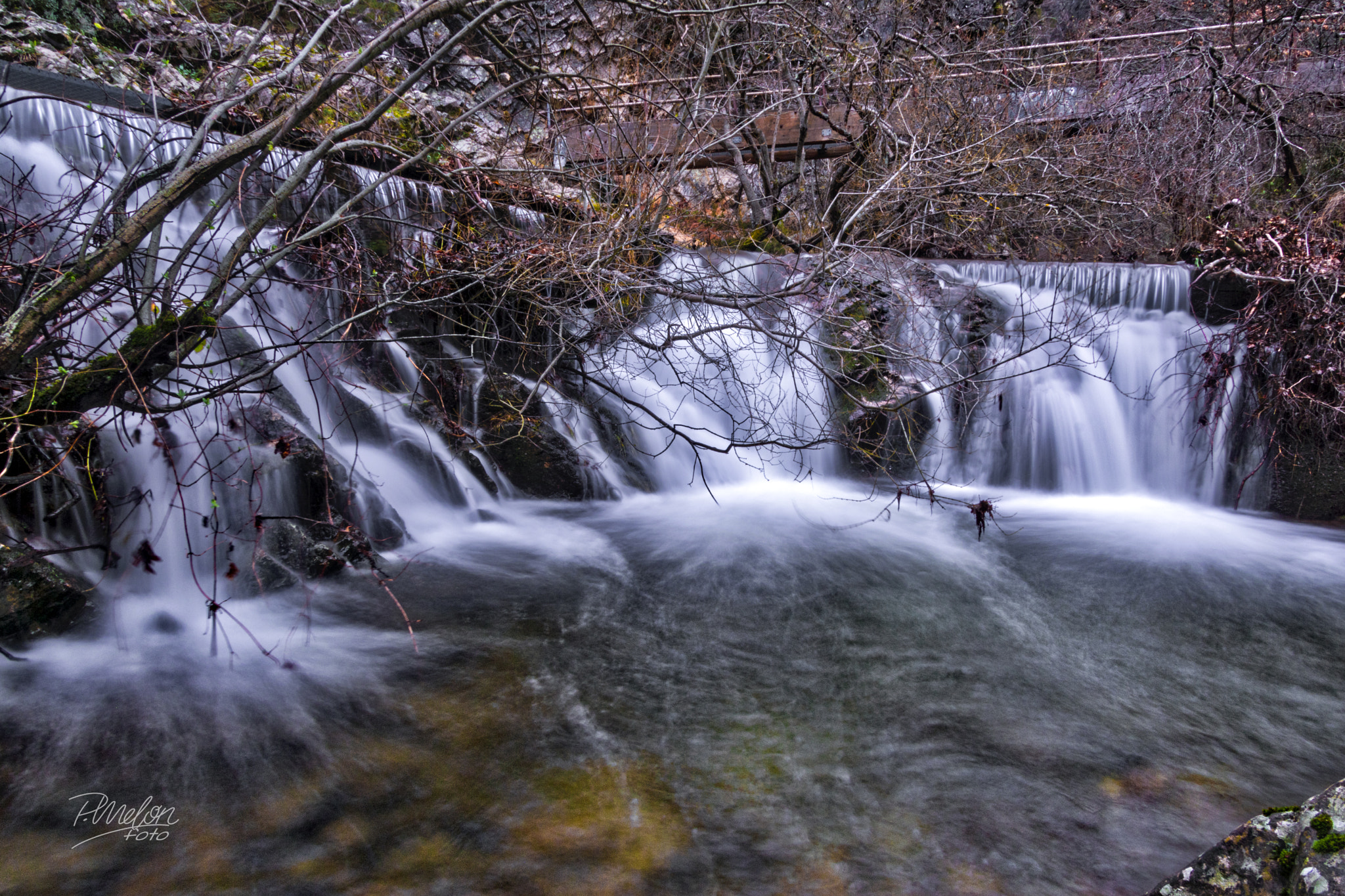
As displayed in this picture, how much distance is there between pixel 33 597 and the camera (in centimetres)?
335

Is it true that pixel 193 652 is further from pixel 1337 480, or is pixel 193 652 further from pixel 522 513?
pixel 1337 480

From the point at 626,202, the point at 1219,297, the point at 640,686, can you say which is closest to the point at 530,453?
the point at 626,202

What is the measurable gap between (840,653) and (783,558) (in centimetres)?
130

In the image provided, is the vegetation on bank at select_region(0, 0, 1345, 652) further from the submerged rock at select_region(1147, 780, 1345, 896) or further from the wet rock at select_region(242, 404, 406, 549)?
the submerged rock at select_region(1147, 780, 1345, 896)

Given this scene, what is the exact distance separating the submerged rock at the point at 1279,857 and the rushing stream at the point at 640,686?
94 cm

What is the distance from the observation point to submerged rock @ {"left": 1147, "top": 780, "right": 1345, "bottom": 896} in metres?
1.37

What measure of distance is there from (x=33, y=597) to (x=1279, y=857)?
14.6 ft

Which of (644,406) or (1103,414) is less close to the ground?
(1103,414)

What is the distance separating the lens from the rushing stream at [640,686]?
8.04 feet

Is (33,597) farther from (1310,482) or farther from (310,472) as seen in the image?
(1310,482)
